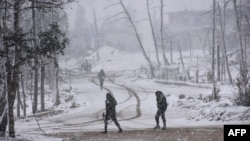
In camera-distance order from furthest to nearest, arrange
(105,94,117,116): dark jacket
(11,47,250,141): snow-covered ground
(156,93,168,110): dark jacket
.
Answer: (11,47,250,141): snow-covered ground
(156,93,168,110): dark jacket
(105,94,117,116): dark jacket

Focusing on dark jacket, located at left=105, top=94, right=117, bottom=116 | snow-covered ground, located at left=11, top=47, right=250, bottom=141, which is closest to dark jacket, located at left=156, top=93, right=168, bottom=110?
snow-covered ground, located at left=11, top=47, right=250, bottom=141

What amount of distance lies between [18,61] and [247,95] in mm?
10392

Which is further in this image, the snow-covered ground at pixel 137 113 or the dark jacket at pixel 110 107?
the snow-covered ground at pixel 137 113

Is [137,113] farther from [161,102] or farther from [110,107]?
[110,107]

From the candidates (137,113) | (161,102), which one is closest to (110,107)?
(161,102)

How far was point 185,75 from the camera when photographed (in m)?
41.2

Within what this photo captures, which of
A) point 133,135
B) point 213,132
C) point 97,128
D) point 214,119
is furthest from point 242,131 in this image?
point 97,128

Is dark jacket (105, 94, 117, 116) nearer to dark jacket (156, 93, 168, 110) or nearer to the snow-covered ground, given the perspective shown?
the snow-covered ground

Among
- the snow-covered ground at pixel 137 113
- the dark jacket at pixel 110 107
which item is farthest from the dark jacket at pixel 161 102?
the dark jacket at pixel 110 107

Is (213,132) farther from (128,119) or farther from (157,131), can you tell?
(128,119)

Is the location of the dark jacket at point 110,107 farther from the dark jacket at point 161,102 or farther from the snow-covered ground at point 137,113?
the dark jacket at point 161,102

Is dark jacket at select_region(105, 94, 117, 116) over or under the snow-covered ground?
over

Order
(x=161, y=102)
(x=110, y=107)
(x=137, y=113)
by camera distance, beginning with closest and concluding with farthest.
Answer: (x=110, y=107), (x=161, y=102), (x=137, y=113)

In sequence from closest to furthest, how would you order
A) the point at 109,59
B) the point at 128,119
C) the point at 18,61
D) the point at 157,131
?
the point at 18,61, the point at 157,131, the point at 128,119, the point at 109,59
